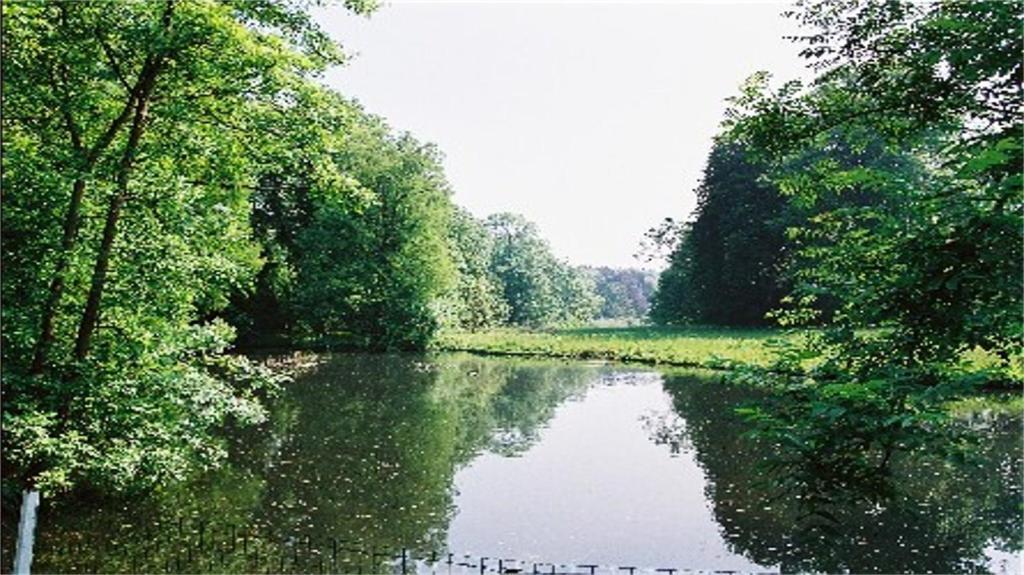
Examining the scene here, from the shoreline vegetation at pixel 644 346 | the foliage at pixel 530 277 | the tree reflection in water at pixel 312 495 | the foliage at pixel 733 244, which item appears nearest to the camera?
the tree reflection in water at pixel 312 495

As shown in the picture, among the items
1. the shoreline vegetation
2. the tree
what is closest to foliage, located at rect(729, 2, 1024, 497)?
the shoreline vegetation

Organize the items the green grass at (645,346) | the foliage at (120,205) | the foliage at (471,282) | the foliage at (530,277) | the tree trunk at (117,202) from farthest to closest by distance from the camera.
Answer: the foliage at (530,277) < the foliage at (471,282) < the green grass at (645,346) < the tree trunk at (117,202) < the foliage at (120,205)

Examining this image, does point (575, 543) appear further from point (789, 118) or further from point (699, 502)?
point (789, 118)

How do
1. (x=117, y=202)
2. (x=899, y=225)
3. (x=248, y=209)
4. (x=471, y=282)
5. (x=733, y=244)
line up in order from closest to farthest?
(x=899, y=225) < (x=117, y=202) < (x=248, y=209) < (x=733, y=244) < (x=471, y=282)

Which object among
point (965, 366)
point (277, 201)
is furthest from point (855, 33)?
point (277, 201)

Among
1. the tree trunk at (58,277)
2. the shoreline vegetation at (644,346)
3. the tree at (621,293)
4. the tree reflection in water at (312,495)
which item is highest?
the tree at (621,293)

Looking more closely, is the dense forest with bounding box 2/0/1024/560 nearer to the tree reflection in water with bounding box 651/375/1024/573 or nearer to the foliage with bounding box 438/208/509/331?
the tree reflection in water with bounding box 651/375/1024/573

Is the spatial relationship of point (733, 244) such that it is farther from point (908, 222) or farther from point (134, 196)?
point (908, 222)

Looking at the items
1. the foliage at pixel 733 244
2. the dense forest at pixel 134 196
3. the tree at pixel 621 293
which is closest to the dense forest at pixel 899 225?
the dense forest at pixel 134 196

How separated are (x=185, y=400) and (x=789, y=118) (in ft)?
31.0

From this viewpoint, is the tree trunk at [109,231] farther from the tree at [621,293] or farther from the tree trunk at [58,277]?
the tree at [621,293]

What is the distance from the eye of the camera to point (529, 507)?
15531 millimetres

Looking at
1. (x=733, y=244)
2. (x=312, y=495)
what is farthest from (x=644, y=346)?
(x=312, y=495)

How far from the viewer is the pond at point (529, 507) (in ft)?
38.9
